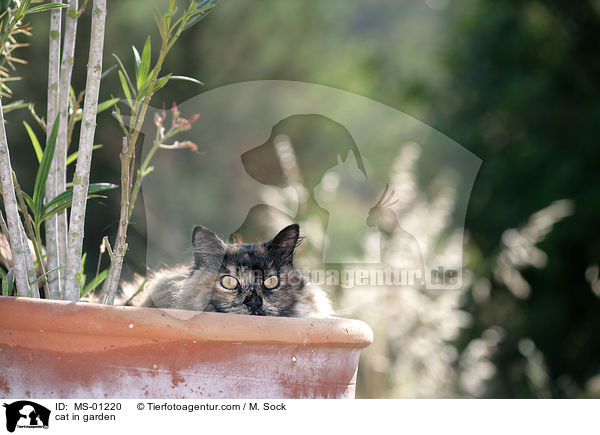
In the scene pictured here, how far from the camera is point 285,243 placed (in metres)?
1.13

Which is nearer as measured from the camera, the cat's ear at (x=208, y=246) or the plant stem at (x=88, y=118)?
the plant stem at (x=88, y=118)

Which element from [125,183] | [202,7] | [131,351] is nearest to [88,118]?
[125,183]

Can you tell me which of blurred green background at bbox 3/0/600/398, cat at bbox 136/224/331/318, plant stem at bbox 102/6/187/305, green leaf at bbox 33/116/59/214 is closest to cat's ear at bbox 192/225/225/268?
cat at bbox 136/224/331/318

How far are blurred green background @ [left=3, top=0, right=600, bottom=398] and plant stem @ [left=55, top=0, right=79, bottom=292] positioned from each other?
185 centimetres

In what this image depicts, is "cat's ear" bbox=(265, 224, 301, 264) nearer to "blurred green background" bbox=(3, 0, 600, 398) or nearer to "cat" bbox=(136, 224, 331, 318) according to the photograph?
"cat" bbox=(136, 224, 331, 318)

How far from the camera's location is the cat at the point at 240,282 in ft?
3.53

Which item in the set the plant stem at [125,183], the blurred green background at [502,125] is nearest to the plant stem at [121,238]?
the plant stem at [125,183]

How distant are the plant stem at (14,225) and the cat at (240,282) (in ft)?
0.78

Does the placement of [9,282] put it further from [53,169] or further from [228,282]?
[228,282]

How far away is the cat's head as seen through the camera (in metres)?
1.07

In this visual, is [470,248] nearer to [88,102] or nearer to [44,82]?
[44,82]

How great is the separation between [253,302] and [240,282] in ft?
0.14

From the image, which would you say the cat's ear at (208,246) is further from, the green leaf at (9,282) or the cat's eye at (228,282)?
the green leaf at (9,282)
